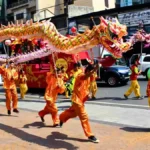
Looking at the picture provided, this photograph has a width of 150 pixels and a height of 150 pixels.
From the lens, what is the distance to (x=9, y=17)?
40219mm

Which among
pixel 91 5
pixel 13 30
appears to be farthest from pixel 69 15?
pixel 13 30

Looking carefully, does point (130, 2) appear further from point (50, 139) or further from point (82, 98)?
point (50, 139)

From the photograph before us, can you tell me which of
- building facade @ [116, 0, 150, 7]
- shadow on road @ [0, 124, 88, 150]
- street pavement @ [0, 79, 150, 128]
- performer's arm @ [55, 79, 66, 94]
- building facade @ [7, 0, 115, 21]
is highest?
building facade @ [7, 0, 115, 21]

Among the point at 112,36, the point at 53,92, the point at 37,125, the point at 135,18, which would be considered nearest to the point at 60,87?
the point at 53,92

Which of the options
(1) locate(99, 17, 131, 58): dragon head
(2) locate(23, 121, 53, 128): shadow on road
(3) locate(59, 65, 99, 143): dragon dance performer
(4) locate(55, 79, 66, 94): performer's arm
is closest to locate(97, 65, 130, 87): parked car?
(2) locate(23, 121, 53, 128): shadow on road

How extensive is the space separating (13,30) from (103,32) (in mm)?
3258

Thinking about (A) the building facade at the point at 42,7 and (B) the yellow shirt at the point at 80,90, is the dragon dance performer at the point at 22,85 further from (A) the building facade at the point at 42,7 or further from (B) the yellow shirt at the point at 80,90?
(A) the building facade at the point at 42,7

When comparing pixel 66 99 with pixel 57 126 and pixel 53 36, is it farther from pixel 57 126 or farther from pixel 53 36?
pixel 53 36

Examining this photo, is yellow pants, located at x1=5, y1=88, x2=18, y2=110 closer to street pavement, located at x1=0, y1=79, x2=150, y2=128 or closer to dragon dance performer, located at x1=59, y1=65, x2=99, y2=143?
street pavement, located at x1=0, y1=79, x2=150, y2=128

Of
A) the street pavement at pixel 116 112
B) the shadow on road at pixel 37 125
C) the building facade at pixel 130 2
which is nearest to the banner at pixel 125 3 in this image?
the building facade at pixel 130 2

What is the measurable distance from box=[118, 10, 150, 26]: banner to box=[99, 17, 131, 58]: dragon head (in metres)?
16.8

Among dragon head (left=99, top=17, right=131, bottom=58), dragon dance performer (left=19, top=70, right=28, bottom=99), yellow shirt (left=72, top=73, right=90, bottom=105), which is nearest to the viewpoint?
dragon head (left=99, top=17, right=131, bottom=58)

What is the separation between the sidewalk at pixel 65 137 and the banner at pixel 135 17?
15640 mm

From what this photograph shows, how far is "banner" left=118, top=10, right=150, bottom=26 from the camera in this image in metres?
22.1
